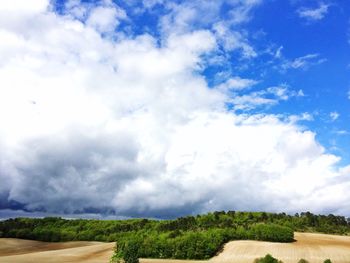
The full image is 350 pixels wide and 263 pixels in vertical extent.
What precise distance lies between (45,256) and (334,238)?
8578 cm

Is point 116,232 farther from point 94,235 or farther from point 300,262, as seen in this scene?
point 300,262

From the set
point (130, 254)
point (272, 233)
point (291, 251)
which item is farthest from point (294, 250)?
point (130, 254)

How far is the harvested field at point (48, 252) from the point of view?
119 m

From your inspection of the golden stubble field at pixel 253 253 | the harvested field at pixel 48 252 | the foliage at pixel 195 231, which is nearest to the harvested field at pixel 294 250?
the golden stubble field at pixel 253 253

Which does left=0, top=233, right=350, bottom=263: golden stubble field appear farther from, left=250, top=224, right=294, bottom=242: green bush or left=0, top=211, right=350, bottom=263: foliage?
left=0, top=211, right=350, bottom=263: foliage

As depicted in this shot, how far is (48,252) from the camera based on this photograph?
13738cm

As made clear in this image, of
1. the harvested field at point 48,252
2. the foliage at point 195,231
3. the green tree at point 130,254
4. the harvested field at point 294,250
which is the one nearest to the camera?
the green tree at point 130,254

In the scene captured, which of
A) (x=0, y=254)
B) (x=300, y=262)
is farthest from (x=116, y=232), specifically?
(x=300, y=262)

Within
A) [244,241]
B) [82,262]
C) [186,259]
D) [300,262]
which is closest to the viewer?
[300,262]

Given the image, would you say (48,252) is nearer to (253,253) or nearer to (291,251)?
(253,253)

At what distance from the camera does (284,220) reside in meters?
177

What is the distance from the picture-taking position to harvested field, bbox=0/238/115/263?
390 ft

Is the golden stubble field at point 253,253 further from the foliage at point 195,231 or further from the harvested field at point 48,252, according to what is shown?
the foliage at point 195,231

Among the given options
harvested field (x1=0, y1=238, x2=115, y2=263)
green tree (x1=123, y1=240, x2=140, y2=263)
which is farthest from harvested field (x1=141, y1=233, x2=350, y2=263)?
harvested field (x1=0, y1=238, x2=115, y2=263)
